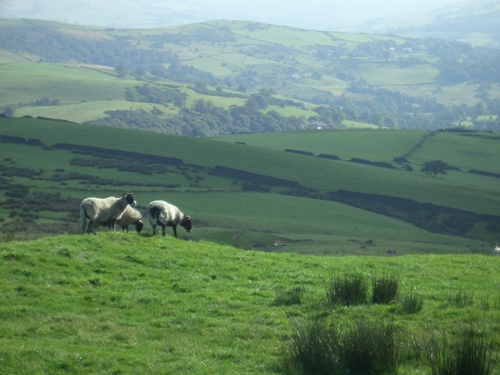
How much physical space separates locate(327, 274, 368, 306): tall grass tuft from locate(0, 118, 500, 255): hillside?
96.3 feet

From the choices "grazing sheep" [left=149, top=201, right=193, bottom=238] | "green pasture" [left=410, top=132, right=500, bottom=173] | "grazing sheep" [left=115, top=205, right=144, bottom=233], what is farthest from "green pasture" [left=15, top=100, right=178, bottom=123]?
"grazing sheep" [left=149, top=201, right=193, bottom=238]

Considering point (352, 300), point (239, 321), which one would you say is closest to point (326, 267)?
point (352, 300)

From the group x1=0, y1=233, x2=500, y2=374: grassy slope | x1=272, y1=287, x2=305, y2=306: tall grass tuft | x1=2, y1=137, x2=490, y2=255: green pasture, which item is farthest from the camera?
x1=2, y1=137, x2=490, y2=255: green pasture

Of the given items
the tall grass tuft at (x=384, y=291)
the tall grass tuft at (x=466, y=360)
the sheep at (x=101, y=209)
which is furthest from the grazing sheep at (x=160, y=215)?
the tall grass tuft at (x=466, y=360)

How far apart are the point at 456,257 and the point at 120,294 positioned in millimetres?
12983

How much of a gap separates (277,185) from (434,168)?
93.2 ft

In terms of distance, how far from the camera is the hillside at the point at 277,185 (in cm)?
6100

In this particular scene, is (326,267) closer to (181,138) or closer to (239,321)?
(239,321)

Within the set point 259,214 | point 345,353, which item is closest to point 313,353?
point 345,353

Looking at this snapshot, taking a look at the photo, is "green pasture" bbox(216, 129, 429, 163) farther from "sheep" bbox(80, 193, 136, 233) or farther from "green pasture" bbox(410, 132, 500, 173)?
"sheep" bbox(80, 193, 136, 233)

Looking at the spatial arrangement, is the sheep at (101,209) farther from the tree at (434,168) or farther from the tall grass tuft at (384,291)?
the tree at (434,168)

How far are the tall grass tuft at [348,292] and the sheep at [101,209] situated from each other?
1009cm

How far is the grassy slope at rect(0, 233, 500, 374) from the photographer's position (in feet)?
39.3

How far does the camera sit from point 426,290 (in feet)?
58.1
